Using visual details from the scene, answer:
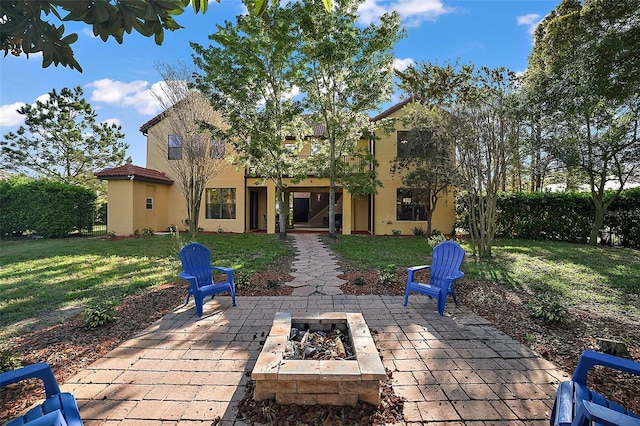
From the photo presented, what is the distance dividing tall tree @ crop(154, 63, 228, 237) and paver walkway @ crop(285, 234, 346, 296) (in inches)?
193

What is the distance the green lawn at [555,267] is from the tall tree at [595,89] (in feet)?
10.1

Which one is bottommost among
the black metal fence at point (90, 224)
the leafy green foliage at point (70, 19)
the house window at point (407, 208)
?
the black metal fence at point (90, 224)

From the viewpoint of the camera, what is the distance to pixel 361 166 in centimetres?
1355

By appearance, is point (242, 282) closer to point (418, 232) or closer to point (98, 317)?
point (98, 317)

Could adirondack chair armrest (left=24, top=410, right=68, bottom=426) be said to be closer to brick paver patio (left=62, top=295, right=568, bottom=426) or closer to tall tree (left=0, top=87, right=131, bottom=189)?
brick paver patio (left=62, top=295, right=568, bottom=426)

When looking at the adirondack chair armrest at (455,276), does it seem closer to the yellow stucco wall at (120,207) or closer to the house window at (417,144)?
the house window at (417,144)

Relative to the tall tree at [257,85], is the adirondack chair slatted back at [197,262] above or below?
below

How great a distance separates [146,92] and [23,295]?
9593 mm

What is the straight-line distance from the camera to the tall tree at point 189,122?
39.4 feet

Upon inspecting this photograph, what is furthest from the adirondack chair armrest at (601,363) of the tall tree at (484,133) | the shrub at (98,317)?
the tall tree at (484,133)

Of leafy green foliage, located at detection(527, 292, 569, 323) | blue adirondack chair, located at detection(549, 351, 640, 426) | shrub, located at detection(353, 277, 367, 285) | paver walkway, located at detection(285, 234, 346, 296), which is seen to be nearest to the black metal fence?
paver walkway, located at detection(285, 234, 346, 296)

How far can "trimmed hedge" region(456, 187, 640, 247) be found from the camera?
10.8m

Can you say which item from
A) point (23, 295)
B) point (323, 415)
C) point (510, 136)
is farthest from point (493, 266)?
point (23, 295)

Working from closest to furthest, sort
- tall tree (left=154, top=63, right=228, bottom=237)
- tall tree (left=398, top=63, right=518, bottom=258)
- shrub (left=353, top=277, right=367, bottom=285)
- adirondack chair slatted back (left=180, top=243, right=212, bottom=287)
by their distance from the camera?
A: adirondack chair slatted back (left=180, top=243, right=212, bottom=287) → shrub (left=353, top=277, right=367, bottom=285) → tall tree (left=398, top=63, right=518, bottom=258) → tall tree (left=154, top=63, right=228, bottom=237)
